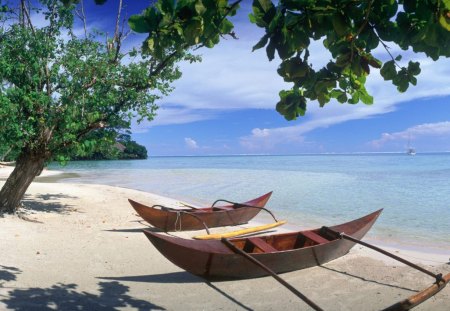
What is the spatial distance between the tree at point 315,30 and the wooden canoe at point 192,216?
6.48 meters

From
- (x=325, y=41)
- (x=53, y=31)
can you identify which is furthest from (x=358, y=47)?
(x=53, y=31)

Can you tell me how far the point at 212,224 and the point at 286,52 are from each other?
29.1 feet

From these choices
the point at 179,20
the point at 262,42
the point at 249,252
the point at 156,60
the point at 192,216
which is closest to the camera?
the point at 179,20

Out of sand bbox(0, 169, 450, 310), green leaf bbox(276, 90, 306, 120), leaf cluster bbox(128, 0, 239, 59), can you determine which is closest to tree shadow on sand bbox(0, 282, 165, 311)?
sand bbox(0, 169, 450, 310)

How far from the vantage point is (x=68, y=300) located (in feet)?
16.5

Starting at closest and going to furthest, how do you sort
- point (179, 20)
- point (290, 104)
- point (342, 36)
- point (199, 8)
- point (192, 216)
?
point (199, 8)
point (179, 20)
point (342, 36)
point (290, 104)
point (192, 216)

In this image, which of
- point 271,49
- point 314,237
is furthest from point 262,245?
point 271,49

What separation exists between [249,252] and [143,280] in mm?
1756

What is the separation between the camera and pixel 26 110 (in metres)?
9.02

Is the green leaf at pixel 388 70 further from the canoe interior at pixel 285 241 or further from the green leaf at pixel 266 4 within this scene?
the canoe interior at pixel 285 241

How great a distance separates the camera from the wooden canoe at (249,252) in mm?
5668

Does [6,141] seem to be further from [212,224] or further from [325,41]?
[325,41]

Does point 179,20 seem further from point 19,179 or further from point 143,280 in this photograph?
point 19,179

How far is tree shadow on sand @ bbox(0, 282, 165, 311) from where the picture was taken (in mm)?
4742
